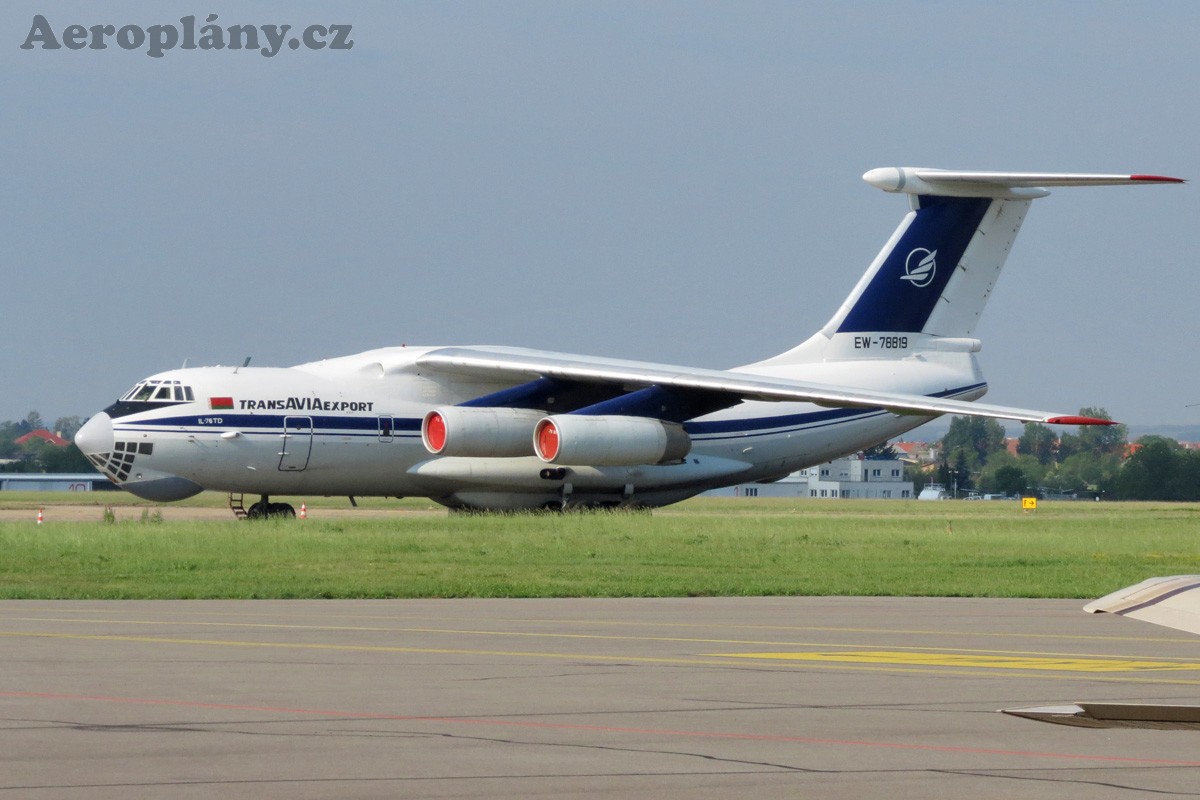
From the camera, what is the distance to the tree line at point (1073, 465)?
201ft

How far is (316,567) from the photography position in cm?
2089

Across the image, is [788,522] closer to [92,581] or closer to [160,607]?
[92,581]

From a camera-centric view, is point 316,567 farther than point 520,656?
Yes

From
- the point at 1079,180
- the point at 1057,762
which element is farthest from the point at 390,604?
the point at 1079,180

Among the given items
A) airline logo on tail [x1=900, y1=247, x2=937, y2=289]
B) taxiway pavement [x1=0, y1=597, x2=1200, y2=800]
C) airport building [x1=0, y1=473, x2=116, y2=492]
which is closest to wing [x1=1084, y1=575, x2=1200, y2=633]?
taxiway pavement [x1=0, y1=597, x2=1200, y2=800]

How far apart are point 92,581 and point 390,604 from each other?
4118mm

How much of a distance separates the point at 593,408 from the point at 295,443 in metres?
5.20

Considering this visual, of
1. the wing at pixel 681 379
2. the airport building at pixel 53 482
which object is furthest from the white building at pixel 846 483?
the wing at pixel 681 379

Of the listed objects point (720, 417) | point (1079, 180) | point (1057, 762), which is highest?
point (1079, 180)

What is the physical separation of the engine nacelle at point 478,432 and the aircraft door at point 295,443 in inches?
78.5

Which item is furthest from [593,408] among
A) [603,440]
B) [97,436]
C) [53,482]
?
[53,482]

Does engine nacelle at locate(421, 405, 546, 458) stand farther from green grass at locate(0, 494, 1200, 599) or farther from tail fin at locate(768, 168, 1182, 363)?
tail fin at locate(768, 168, 1182, 363)

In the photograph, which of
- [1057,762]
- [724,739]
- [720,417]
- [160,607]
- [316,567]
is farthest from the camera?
[720,417]

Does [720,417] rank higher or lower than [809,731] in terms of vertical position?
higher
